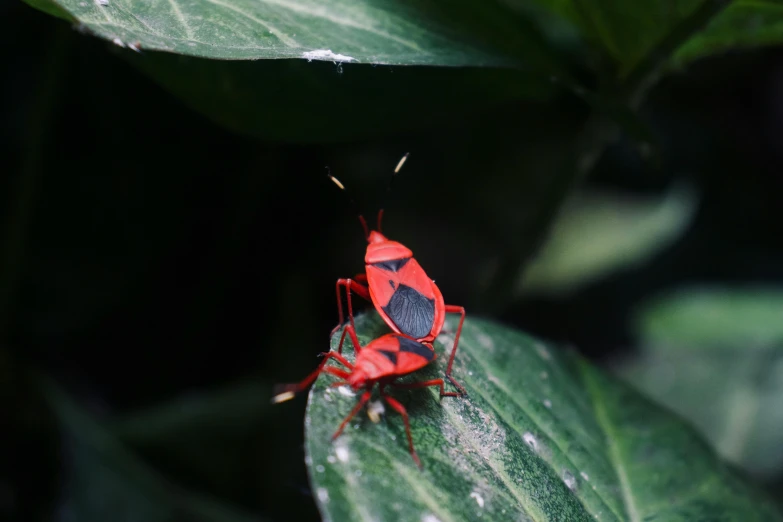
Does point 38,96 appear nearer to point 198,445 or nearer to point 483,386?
point 198,445

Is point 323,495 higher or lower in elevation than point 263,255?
higher

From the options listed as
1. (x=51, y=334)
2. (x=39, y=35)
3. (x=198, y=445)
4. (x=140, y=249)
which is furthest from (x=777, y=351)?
(x=39, y=35)

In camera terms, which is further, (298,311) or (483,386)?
(298,311)

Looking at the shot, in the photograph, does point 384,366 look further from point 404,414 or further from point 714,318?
point 714,318

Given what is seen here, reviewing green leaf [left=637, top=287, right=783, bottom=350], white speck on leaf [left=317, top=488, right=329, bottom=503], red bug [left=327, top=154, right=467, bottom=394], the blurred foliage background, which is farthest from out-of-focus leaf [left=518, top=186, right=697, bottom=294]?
white speck on leaf [left=317, top=488, right=329, bottom=503]

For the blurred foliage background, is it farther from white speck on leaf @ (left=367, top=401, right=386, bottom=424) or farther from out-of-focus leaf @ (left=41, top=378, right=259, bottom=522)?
white speck on leaf @ (left=367, top=401, right=386, bottom=424)

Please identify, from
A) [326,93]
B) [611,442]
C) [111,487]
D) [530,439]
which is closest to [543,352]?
[611,442]
